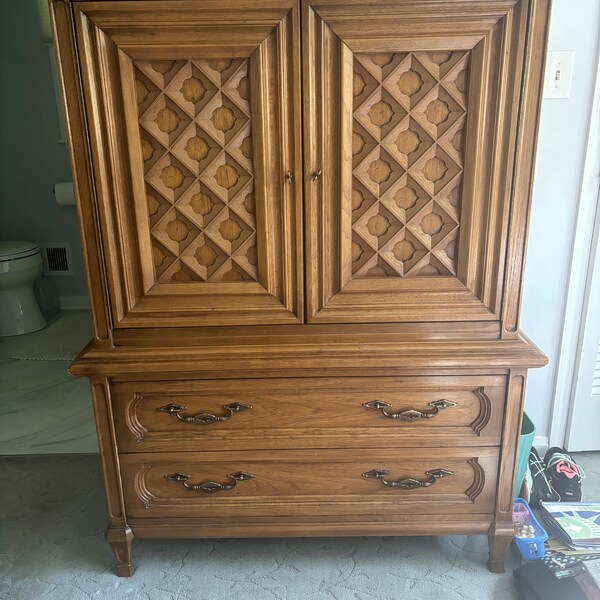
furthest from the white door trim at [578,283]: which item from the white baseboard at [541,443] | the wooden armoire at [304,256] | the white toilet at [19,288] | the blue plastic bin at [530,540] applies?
the white toilet at [19,288]

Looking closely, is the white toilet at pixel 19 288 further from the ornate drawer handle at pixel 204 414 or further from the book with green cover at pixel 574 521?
the book with green cover at pixel 574 521

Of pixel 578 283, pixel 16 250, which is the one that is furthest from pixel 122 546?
pixel 16 250

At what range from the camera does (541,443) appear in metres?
2.03

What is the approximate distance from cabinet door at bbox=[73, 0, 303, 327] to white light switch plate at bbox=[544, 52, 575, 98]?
93 cm

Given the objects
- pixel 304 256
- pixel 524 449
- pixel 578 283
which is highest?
pixel 304 256

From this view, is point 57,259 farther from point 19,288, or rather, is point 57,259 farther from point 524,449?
point 524,449

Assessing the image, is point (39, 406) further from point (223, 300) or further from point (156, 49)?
point (156, 49)

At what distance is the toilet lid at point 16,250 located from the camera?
3.11 meters

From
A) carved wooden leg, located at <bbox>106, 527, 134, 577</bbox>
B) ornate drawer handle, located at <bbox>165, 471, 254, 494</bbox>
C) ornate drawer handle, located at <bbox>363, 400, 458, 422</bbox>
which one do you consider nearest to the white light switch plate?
ornate drawer handle, located at <bbox>363, 400, 458, 422</bbox>

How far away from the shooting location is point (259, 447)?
4.79 feet

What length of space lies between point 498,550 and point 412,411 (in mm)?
491

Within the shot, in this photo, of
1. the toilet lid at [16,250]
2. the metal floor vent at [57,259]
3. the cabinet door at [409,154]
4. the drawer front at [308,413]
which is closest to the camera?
the cabinet door at [409,154]

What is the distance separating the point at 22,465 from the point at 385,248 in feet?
5.46

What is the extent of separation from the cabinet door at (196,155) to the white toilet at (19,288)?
83.4 inches
